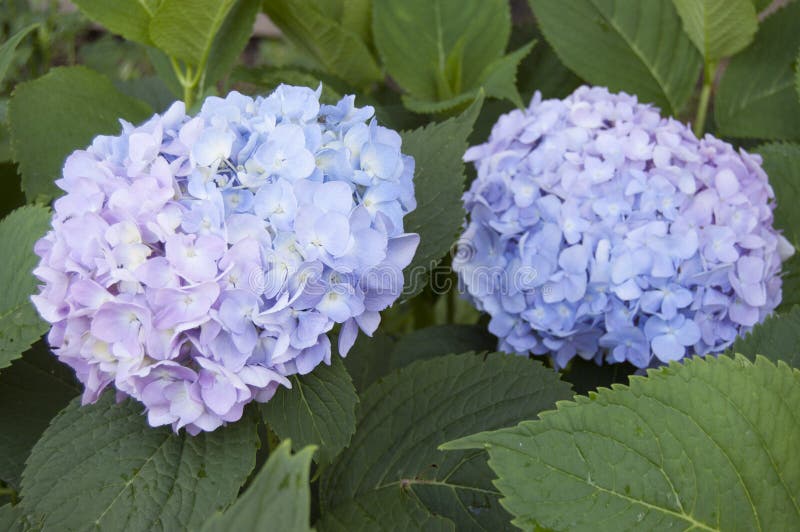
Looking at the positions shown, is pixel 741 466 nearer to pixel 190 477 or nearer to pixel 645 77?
pixel 190 477

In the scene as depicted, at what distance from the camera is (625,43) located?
1697 millimetres

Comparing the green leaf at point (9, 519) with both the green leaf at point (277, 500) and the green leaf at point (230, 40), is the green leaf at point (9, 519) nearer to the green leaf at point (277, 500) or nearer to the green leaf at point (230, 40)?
the green leaf at point (277, 500)

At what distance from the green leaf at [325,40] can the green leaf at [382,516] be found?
36.3 inches

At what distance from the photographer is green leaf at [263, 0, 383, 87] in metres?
1.61

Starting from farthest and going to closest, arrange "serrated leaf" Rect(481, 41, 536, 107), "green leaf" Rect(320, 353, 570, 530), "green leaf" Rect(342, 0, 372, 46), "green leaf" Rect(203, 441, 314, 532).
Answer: "green leaf" Rect(342, 0, 372, 46), "serrated leaf" Rect(481, 41, 536, 107), "green leaf" Rect(320, 353, 570, 530), "green leaf" Rect(203, 441, 314, 532)

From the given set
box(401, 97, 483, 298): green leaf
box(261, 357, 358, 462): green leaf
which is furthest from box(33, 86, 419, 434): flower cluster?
box(401, 97, 483, 298): green leaf

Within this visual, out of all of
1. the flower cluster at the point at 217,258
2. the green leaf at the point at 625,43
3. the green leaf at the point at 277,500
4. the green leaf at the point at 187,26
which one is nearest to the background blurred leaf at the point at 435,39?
the green leaf at the point at 625,43

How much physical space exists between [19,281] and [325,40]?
0.83 meters

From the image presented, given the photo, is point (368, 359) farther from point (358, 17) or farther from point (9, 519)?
point (358, 17)

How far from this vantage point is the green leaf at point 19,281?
104 cm

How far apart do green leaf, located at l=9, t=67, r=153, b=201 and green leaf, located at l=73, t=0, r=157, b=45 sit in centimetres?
11

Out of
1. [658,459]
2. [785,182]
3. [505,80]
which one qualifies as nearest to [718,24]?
[785,182]

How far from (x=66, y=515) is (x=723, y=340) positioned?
0.96 m

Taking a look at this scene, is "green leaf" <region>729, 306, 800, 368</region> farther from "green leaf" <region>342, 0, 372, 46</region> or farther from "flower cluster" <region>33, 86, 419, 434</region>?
"green leaf" <region>342, 0, 372, 46</region>
